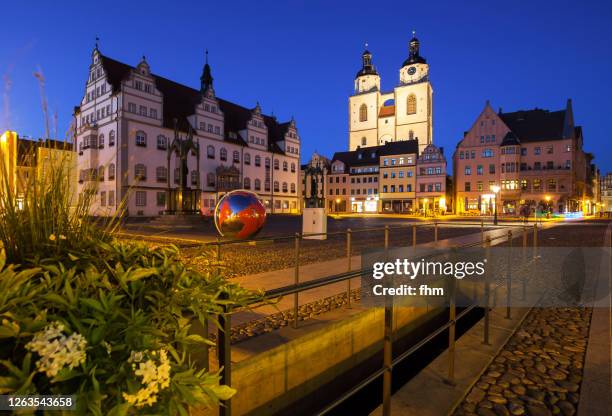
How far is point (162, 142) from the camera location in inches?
1649

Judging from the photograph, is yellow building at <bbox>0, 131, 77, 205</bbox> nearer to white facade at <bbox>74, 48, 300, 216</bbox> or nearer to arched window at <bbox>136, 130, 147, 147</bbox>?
white facade at <bbox>74, 48, 300, 216</bbox>

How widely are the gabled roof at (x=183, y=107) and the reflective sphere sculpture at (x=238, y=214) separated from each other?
908 inches

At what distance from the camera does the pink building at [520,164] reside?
54.3m

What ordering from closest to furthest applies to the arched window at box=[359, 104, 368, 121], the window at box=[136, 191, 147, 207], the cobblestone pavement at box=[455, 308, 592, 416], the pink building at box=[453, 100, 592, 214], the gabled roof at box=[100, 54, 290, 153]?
the cobblestone pavement at box=[455, 308, 592, 416]
the window at box=[136, 191, 147, 207]
the gabled roof at box=[100, 54, 290, 153]
the pink building at box=[453, 100, 592, 214]
the arched window at box=[359, 104, 368, 121]

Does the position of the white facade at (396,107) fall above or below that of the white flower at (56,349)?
above

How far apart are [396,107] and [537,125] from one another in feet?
121

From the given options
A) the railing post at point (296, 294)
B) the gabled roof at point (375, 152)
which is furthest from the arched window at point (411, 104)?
the railing post at point (296, 294)

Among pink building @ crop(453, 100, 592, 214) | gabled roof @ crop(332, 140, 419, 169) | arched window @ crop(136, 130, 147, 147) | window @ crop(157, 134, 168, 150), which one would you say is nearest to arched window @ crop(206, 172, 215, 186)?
window @ crop(157, 134, 168, 150)

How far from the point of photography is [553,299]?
6492 mm

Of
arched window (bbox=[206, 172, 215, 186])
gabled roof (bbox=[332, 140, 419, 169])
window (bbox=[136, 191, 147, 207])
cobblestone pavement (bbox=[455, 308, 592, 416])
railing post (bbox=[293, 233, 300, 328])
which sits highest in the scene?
gabled roof (bbox=[332, 140, 419, 169])

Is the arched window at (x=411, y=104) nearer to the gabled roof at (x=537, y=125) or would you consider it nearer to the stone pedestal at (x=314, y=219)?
the gabled roof at (x=537, y=125)

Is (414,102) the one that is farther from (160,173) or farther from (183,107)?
(160,173)

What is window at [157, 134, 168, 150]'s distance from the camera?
4146 centimetres

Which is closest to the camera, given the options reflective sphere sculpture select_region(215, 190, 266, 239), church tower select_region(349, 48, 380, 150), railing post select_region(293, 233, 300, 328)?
railing post select_region(293, 233, 300, 328)
